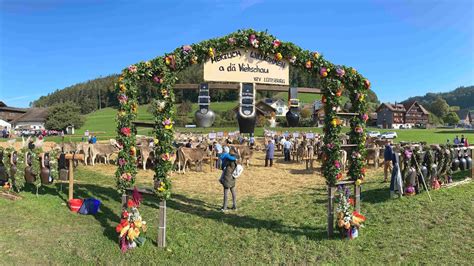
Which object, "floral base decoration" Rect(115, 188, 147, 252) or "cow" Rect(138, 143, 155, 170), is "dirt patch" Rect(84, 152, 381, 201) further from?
"floral base decoration" Rect(115, 188, 147, 252)

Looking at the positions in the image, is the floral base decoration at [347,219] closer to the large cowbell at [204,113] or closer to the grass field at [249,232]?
the grass field at [249,232]

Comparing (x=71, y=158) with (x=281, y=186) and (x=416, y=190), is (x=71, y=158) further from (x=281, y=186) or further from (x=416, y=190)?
(x=416, y=190)

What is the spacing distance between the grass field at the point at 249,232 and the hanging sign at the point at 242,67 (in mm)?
3955

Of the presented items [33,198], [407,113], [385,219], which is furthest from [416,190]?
[407,113]

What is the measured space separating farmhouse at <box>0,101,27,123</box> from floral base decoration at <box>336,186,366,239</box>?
102 m

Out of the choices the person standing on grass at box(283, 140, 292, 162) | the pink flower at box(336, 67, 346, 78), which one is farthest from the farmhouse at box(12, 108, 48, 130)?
the pink flower at box(336, 67, 346, 78)

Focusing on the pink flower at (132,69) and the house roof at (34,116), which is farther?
the house roof at (34,116)

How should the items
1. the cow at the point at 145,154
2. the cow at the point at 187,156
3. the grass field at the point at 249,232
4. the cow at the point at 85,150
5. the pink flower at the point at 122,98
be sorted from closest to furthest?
the grass field at the point at 249,232
the pink flower at the point at 122,98
the cow at the point at 187,156
the cow at the point at 145,154
the cow at the point at 85,150

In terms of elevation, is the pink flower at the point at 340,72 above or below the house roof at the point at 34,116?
below

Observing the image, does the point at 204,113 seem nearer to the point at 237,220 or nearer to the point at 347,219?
the point at 237,220

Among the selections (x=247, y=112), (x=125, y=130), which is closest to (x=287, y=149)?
(x=247, y=112)

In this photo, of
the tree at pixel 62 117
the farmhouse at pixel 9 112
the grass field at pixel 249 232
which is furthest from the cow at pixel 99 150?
the farmhouse at pixel 9 112

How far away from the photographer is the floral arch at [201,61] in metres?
7.98

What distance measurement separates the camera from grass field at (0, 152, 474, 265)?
7188 mm
